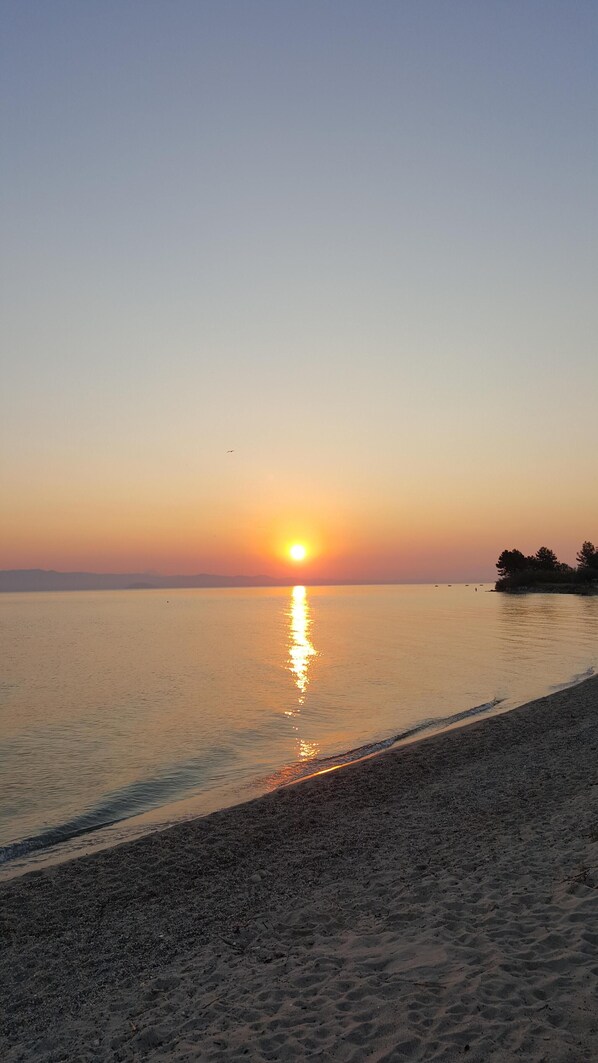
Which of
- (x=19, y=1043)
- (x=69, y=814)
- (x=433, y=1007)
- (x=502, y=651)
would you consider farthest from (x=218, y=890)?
(x=502, y=651)

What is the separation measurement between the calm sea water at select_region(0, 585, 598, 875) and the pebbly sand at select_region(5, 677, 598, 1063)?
11.0 feet

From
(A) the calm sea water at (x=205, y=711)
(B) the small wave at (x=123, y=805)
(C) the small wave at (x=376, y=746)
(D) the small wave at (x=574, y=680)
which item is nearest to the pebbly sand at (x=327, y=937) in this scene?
(B) the small wave at (x=123, y=805)

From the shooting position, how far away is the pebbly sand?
6.76 m

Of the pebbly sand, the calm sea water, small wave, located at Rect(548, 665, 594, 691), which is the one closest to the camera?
the pebbly sand

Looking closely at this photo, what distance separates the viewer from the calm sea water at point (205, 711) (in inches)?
712

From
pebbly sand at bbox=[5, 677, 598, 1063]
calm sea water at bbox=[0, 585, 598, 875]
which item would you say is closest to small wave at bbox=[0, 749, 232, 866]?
calm sea water at bbox=[0, 585, 598, 875]

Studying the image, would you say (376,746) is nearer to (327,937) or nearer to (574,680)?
(327,937)

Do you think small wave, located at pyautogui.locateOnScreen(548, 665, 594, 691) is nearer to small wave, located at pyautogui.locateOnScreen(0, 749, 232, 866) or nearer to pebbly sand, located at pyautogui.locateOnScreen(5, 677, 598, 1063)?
pebbly sand, located at pyautogui.locateOnScreen(5, 677, 598, 1063)

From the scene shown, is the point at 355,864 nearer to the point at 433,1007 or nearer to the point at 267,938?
the point at 267,938

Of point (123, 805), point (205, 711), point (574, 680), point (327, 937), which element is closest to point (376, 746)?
point (123, 805)

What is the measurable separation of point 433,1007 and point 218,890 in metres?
5.61

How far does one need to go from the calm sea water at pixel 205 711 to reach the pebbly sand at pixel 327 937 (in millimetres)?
3347

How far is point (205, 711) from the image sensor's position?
3203 centimetres

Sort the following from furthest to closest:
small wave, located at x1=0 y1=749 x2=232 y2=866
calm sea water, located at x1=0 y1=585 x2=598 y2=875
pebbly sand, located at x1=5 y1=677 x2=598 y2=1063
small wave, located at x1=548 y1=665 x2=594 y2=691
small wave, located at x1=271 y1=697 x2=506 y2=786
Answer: small wave, located at x1=548 y1=665 x2=594 y2=691, small wave, located at x1=271 y1=697 x2=506 y2=786, calm sea water, located at x1=0 y1=585 x2=598 y2=875, small wave, located at x1=0 y1=749 x2=232 y2=866, pebbly sand, located at x1=5 y1=677 x2=598 y2=1063
